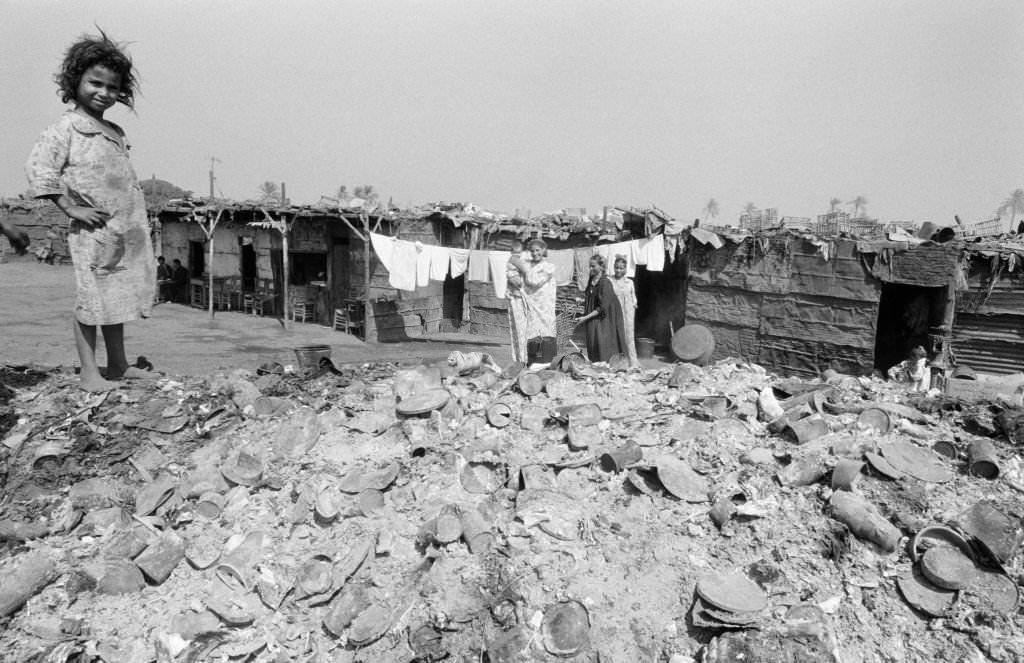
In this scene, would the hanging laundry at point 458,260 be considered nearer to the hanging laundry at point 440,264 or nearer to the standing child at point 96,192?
the hanging laundry at point 440,264

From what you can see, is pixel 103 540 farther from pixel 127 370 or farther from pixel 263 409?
pixel 127 370

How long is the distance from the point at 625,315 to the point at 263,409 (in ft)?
12.6

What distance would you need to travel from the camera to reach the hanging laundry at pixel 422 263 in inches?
452

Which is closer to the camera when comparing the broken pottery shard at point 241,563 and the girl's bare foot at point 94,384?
the broken pottery shard at point 241,563

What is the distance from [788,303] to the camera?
1093 centimetres

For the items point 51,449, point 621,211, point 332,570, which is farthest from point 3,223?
point 621,211

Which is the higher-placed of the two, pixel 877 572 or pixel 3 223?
pixel 3 223

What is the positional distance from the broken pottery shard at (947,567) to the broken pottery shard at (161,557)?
131 inches

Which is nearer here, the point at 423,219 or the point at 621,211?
the point at 621,211

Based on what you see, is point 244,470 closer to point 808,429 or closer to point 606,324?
point 808,429

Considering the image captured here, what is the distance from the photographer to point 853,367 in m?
10.5

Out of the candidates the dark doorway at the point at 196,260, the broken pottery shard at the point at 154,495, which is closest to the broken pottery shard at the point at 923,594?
the broken pottery shard at the point at 154,495

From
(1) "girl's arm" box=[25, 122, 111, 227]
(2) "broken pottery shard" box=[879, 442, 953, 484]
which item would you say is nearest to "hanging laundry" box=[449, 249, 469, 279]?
(1) "girl's arm" box=[25, 122, 111, 227]

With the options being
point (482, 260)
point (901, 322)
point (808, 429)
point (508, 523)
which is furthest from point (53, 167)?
point (901, 322)
